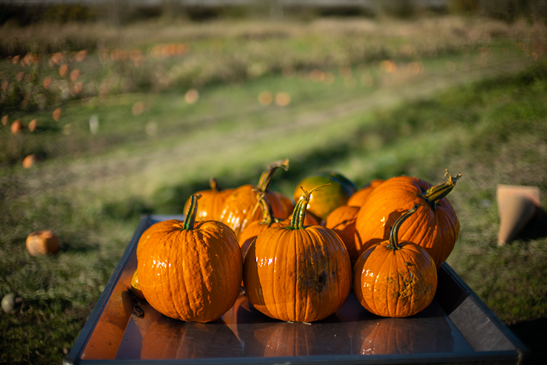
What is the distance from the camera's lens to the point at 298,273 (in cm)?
129

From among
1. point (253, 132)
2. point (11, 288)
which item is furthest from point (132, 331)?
point (253, 132)

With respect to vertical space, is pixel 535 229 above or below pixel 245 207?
below

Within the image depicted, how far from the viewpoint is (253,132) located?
588cm

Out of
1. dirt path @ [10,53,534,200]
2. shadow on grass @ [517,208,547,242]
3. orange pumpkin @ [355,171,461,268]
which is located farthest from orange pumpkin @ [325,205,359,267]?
dirt path @ [10,53,534,200]

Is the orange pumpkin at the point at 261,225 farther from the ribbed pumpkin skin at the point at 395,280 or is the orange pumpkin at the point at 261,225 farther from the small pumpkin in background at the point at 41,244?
the small pumpkin in background at the point at 41,244

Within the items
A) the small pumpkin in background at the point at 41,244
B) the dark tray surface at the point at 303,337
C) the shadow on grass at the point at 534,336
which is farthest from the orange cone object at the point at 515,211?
the small pumpkin in background at the point at 41,244

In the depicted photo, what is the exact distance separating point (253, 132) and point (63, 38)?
2703 millimetres

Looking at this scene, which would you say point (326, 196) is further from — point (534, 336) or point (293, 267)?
point (534, 336)

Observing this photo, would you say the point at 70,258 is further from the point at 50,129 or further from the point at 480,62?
the point at 480,62

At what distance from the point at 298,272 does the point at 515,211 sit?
2.53 m

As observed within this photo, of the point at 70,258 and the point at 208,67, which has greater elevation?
the point at 208,67

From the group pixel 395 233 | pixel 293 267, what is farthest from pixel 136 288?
pixel 395 233

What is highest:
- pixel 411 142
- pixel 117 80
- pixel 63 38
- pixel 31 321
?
pixel 63 38

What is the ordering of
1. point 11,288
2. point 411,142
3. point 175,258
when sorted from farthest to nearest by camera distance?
point 411,142 → point 11,288 → point 175,258
